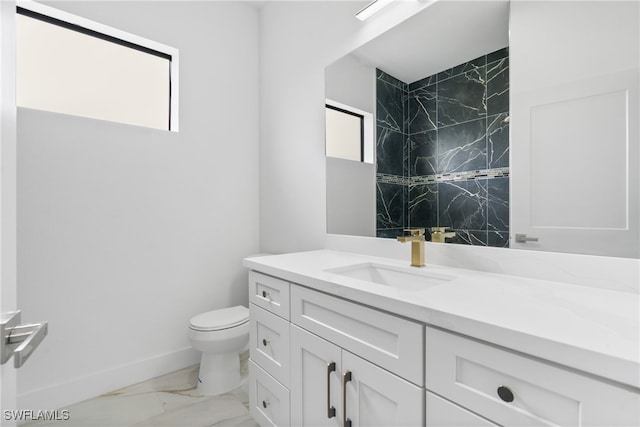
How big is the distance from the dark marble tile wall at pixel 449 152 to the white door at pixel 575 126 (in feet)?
0.18

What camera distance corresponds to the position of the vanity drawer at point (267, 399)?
125cm

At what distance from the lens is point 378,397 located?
0.89 meters

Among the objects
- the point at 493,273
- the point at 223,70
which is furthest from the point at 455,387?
the point at 223,70

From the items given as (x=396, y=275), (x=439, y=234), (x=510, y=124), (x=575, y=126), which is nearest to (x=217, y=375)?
(x=396, y=275)

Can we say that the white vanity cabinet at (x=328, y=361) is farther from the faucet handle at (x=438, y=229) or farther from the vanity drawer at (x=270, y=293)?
the faucet handle at (x=438, y=229)

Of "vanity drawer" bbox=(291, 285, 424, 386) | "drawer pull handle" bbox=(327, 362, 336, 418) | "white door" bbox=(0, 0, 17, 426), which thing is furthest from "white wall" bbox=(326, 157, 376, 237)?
"white door" bbox=(0, 0, 17, 426)

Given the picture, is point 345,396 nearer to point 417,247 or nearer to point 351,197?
point 417,247

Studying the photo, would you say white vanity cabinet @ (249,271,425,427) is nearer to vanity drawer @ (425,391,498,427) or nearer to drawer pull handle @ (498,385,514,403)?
vanity drawer @ (425,391,498,427)

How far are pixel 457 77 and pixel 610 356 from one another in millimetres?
1102

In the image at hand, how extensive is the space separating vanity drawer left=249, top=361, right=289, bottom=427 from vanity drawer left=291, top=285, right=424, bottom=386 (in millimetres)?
347

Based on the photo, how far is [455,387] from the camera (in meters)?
0.70

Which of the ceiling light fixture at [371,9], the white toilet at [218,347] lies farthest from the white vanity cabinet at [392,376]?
the ceiling light fixture at [371,9]

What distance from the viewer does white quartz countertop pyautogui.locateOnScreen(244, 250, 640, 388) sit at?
1.73ft

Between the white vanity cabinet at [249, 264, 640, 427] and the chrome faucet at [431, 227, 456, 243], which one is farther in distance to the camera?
the chrome faucet at [431, 227, 456, 243]
